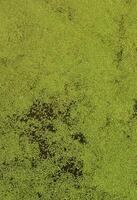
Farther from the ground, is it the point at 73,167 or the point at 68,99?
the point at 68,99

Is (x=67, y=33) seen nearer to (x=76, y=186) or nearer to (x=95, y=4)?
(x=95, y=4)

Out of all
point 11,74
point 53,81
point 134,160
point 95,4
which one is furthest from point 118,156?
point 95,4

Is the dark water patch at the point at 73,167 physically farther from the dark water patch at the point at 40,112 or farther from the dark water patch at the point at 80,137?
the dark water patch at the point at 40,112

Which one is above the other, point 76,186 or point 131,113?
point 131,113

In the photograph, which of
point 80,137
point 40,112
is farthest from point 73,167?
point 40,112

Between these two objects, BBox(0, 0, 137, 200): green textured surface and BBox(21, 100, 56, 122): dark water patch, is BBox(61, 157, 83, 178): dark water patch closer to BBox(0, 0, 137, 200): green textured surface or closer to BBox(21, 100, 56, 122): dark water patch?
BBox(0, 0, 137, 200): green textured surface

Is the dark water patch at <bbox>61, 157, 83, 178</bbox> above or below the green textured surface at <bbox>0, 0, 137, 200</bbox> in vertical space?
below

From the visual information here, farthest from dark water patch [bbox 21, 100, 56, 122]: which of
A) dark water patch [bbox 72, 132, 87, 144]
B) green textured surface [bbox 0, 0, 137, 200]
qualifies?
dark water patch [bbox 72, 132, 87, 144]

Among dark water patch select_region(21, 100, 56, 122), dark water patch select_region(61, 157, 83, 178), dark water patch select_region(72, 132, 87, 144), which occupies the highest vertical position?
dark water patch select_region(21, 100, 56, 122)

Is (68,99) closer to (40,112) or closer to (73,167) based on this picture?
(40,112)
